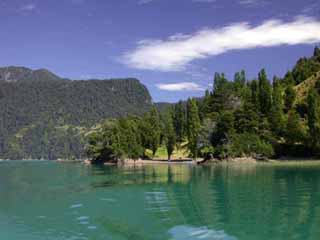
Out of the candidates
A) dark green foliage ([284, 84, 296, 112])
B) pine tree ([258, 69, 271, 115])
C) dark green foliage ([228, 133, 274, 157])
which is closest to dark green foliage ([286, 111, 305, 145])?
dark green foliage ([228, 133, 274, 157])

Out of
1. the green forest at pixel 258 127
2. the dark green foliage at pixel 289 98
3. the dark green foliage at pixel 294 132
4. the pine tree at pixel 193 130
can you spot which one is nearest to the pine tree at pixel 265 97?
the green forest at pixel 258 127

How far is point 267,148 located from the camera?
15138cm

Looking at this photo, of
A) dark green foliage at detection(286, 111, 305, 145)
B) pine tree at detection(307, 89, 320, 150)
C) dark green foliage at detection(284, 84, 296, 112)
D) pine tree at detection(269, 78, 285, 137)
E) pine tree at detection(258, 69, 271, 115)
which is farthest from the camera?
dark green foliage at detection(284, 84, 296, 112)

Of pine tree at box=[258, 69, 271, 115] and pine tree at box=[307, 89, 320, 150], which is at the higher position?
pine tree at box=[258, 69, 271, 115]

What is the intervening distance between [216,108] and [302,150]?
51.2 m

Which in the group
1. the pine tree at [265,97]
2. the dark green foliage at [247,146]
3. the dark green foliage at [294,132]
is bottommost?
the dark green foliage at [247,146]

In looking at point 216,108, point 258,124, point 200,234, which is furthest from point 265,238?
point 216,108

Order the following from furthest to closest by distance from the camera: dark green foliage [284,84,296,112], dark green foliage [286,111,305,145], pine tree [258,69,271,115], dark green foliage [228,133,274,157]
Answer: dark green foliage [284,84,296,112]
pine tree [258,69,271,115]
dark green foliage [228,133,274,157]
dark green foliage [286,111,305,145]

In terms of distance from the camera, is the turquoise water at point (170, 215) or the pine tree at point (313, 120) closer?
the turquoise water at point (170, 215)

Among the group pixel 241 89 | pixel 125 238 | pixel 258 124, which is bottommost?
pixel 125 238

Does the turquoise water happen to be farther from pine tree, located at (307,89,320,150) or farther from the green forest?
the green forest

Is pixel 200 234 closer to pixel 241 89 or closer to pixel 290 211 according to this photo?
pixel 290 211

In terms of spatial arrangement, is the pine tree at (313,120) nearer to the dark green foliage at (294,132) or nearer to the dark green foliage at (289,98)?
the dark green foliage at (294,132)

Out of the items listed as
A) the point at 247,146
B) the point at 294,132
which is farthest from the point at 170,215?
the point at 294,132
